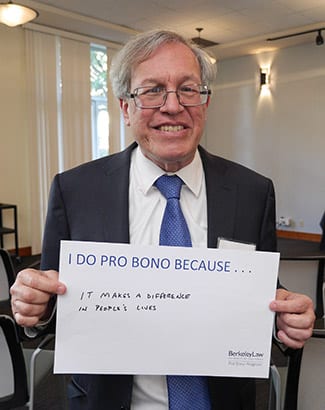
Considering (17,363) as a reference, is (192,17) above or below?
above

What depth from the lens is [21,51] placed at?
667cm

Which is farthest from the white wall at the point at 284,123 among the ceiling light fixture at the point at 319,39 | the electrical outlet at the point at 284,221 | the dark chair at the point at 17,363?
the dark chair at the point at 17,363

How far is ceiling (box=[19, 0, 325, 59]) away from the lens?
590 cm

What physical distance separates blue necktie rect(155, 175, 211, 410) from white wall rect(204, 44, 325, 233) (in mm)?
7140

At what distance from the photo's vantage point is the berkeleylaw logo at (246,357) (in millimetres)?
1023

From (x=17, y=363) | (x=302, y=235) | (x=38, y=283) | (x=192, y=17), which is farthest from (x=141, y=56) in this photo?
(x=302, y=235)

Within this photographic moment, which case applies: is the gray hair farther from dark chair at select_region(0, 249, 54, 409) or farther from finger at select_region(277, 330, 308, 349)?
dark chair at select_region(0, 249, 54, 409)

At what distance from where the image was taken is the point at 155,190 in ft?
4.19

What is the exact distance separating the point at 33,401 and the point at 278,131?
767 cm

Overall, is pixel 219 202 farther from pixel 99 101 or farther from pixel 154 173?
pixel 99 101

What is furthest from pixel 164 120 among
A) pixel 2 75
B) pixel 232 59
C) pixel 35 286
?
pixel 232 59

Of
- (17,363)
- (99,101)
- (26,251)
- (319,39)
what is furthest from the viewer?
(99,101)

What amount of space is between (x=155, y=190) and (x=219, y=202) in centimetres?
19

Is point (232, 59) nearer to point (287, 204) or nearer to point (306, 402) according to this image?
point (287, 204)
